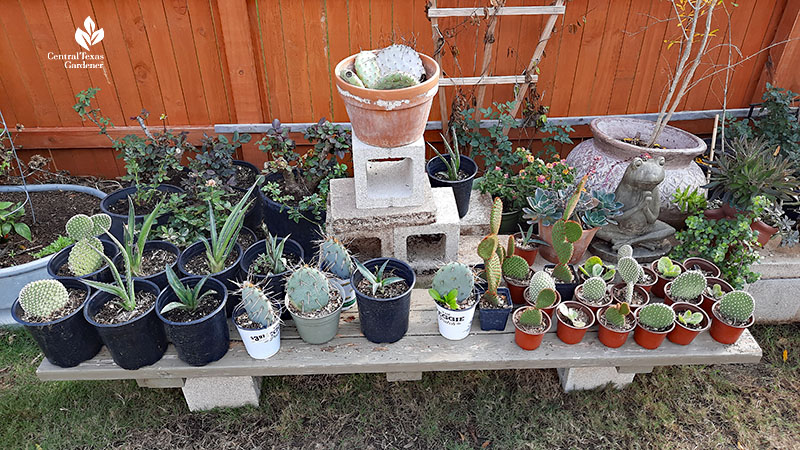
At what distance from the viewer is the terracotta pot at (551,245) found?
2838 mm

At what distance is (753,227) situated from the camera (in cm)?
285

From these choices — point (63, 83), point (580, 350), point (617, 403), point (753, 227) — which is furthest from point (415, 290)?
point (63, 83)

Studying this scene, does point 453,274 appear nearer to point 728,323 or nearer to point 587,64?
point 728,323

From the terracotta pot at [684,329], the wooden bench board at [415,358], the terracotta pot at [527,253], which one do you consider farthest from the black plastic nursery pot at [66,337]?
the terracotta pot at [684,329]

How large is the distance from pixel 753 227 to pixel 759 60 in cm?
152

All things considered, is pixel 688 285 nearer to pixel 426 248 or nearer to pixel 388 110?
pixel 426 248

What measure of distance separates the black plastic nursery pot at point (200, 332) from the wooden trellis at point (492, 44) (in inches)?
76.4

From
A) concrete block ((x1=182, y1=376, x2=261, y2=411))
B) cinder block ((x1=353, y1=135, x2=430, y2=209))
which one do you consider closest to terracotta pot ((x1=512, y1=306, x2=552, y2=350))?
cinder block ((x1=353, y1=135, x2=430, y2=209))

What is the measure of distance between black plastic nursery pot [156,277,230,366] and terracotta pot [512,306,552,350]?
1.31m

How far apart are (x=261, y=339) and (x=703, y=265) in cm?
225

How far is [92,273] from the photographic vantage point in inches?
100.0

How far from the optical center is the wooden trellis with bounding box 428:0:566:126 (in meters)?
3.20

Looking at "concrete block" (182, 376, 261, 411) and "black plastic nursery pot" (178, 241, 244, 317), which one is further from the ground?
"black plastic nursery pot" (178, 241, 244, 317)

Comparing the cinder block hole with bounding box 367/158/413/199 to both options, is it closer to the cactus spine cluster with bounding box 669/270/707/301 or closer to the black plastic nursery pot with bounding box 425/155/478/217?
the black plastic nursery pot with bounding box 425/155/478/217
